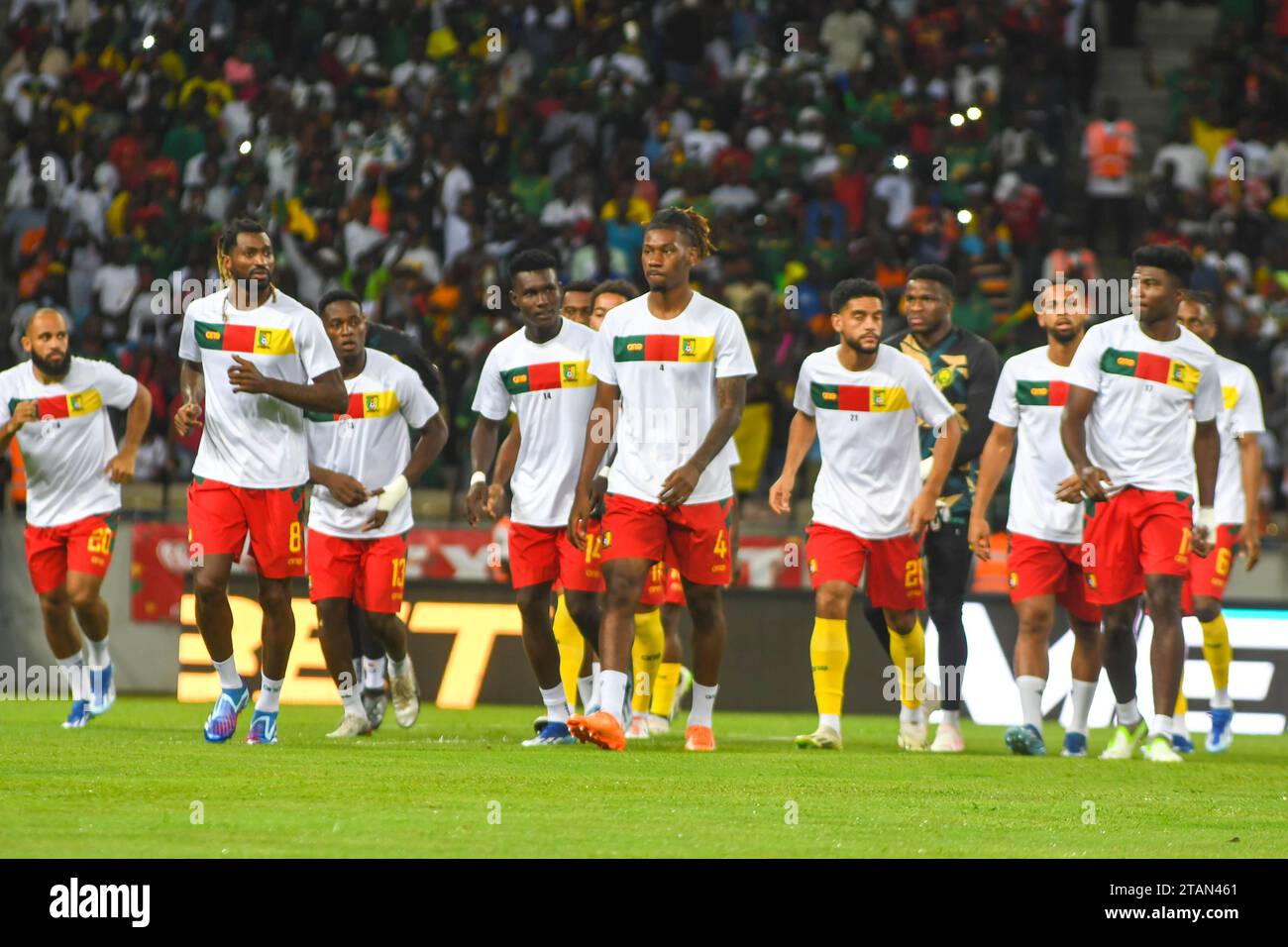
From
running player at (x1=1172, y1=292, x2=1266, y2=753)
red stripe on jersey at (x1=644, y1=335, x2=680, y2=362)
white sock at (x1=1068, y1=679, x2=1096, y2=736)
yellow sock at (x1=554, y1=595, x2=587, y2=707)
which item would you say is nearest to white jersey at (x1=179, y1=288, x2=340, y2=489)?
red stripe on jersey at (x1=644, y1=335, x2=680, y2=362)

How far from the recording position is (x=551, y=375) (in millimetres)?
11453

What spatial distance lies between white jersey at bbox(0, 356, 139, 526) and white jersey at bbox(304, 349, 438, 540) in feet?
5.75

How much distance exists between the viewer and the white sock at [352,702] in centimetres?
1155

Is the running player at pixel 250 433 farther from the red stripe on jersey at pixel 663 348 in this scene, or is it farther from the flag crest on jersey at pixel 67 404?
the flag crest on jersey at pixel 67 404

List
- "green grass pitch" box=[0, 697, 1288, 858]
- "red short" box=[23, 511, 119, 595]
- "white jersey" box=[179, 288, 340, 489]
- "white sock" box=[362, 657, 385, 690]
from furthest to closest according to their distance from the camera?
"red short" box=[23, 511, 119, 595] < "white sock" box=[362, 657, 385, 690] < "white jersey" box=[179, 288, 340, 489] < "green grass pitch" box=[0, 697, 1288, 858]

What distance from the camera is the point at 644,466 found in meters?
10.4

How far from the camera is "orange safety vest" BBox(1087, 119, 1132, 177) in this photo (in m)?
21.4

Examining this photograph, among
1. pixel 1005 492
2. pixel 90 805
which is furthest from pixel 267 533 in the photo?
pixel 1005 492

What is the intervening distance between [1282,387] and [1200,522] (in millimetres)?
7621

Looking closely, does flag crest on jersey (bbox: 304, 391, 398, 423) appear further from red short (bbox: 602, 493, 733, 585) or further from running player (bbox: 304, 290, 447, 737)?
red short (bbox: 602, 493, 733, 585)

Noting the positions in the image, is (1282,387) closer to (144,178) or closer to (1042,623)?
(1042,623)

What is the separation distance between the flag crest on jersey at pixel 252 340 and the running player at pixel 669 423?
63.0 inches

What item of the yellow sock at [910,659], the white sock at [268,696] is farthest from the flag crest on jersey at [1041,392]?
the white sock at [268,696]

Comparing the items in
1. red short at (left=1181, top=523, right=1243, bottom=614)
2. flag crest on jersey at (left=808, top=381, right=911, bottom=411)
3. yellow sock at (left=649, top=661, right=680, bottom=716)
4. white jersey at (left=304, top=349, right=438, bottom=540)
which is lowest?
yellow sock at (left=649, top=661, right=680, bottom=716)
